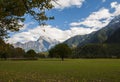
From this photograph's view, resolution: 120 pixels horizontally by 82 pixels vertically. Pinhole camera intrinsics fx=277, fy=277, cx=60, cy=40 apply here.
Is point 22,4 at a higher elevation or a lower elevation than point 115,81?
higher

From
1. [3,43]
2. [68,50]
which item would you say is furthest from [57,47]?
[3,43]

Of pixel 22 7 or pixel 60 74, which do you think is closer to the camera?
pixel 22 7

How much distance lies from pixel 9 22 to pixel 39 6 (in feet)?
19.3

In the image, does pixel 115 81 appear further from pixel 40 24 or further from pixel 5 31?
pixel 5 31

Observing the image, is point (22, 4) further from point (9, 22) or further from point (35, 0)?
point (9, 22)

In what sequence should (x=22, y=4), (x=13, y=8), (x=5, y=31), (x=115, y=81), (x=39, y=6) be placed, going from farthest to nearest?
1. (x=5, y=31)
2. (x=115, y=81)
3. (x=13, y=8)
4. (x=39, y=6)
5. (x=22, y=4)

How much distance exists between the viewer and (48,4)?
19.4 metres

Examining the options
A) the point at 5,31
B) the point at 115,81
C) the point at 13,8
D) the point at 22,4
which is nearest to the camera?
the point at 22,4

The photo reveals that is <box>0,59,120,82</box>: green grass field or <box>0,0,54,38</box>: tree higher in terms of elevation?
<box>0,0,54,38</box>: tree

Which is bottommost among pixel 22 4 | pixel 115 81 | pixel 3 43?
pixel 115 81

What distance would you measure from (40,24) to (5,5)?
2.96 m

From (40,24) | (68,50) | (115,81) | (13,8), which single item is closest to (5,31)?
(13,8)

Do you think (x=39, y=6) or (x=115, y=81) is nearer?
(x=39, y=6)

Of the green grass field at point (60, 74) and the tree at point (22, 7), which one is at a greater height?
the tree at point (22, 7)
